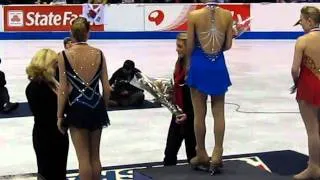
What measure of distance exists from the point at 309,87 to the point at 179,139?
132 centimetres

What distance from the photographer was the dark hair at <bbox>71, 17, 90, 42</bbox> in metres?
4.07

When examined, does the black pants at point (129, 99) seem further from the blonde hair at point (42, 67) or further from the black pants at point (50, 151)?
the blonde hair at point (42, 67)

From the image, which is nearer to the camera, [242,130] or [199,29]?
[199,29]

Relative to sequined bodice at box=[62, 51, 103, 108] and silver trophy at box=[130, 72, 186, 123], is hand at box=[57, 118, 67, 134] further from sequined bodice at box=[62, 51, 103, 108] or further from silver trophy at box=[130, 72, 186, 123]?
silver trophy at box=[130, 72, 186, 123]

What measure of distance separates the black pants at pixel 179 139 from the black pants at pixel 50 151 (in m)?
1.15

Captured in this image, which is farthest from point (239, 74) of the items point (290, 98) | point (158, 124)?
point (158, 124)

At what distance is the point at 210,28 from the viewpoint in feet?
14.2

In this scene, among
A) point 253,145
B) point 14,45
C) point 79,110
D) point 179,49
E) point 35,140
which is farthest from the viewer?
point 14,45

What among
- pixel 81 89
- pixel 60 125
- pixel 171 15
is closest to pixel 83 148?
pixel 60 125

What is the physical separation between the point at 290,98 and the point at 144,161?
428 cm

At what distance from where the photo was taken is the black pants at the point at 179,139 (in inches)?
207

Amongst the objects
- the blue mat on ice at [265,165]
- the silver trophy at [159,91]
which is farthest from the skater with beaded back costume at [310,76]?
the silver trophy at [159,91]

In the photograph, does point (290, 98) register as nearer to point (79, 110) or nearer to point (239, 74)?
point (239, 74)

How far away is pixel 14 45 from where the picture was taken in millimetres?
17969
